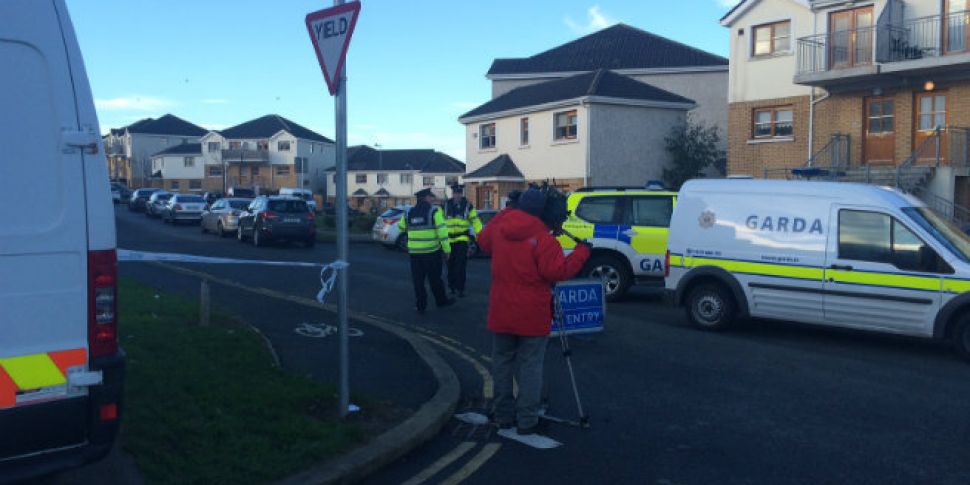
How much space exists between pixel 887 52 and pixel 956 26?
1.89 meters

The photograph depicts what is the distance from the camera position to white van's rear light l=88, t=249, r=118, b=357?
4172 mm

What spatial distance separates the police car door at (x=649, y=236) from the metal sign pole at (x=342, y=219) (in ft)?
27.2

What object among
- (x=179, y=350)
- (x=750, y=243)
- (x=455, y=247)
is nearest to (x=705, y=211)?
(x=750, y=243)

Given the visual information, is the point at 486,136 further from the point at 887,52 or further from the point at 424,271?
the point at 424,271

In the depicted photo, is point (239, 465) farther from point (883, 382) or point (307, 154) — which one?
point (307, 154)

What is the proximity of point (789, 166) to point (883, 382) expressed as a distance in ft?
69.6

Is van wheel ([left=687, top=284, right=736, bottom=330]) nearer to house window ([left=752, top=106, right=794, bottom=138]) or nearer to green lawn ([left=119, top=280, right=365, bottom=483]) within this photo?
green lawn ([left=119, top=280, right=365, bottom=483])

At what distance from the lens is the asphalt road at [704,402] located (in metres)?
5.61

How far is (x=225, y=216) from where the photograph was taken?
32.1 metres

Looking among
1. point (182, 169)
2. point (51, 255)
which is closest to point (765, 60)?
point (51, 255)

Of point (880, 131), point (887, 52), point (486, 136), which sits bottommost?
point (880, 131)

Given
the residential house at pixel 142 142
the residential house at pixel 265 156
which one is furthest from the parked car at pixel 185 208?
the residential house at pixel 142 142

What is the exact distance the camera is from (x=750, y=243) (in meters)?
10.7

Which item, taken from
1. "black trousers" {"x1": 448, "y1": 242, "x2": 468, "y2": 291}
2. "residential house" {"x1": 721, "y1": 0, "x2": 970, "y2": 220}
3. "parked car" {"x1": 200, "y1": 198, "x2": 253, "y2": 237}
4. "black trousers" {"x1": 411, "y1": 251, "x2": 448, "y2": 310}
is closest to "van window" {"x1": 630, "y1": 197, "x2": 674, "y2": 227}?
"black trousers" {"x1": 448, "y1": 242, "x2": 468, "y2": 291}
